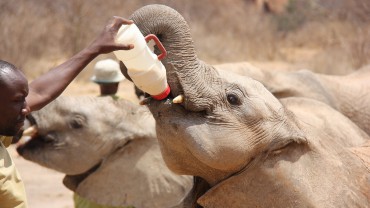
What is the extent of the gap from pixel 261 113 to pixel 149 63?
1.73ft

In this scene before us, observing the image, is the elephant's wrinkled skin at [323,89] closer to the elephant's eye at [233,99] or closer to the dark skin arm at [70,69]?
the elephant's eye at [233,99]

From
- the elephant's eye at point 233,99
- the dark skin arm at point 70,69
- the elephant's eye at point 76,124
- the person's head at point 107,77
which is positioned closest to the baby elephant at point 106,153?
the elephant's eye at point 76,124

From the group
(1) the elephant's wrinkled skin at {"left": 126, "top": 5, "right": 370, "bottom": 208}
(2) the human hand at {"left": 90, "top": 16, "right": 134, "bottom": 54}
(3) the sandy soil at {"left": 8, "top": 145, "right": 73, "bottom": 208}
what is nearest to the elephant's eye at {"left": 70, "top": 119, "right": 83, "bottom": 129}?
(1) the elephant's wrinkled skin at {"left": 126, "top": 5, "right": 370, "bottom": 208}

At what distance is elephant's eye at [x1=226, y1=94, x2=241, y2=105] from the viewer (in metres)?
3.60

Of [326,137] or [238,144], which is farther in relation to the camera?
[326,137]

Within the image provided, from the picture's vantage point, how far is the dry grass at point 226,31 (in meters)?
15.3

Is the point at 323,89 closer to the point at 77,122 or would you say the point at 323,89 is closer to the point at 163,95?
the point at 77,122

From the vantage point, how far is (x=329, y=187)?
3605 mm

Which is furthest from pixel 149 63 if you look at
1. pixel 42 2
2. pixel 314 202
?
pixel 42 2

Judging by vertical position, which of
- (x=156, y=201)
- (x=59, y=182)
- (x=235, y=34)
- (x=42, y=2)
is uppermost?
(x=156, y=201)

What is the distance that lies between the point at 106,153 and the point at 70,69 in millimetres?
2340

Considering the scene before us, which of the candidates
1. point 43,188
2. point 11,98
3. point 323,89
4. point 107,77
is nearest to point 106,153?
point 107,77

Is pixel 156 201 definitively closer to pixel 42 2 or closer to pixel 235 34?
pixel 42 2

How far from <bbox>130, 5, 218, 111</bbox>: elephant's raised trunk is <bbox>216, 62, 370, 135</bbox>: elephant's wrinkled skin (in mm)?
2597
